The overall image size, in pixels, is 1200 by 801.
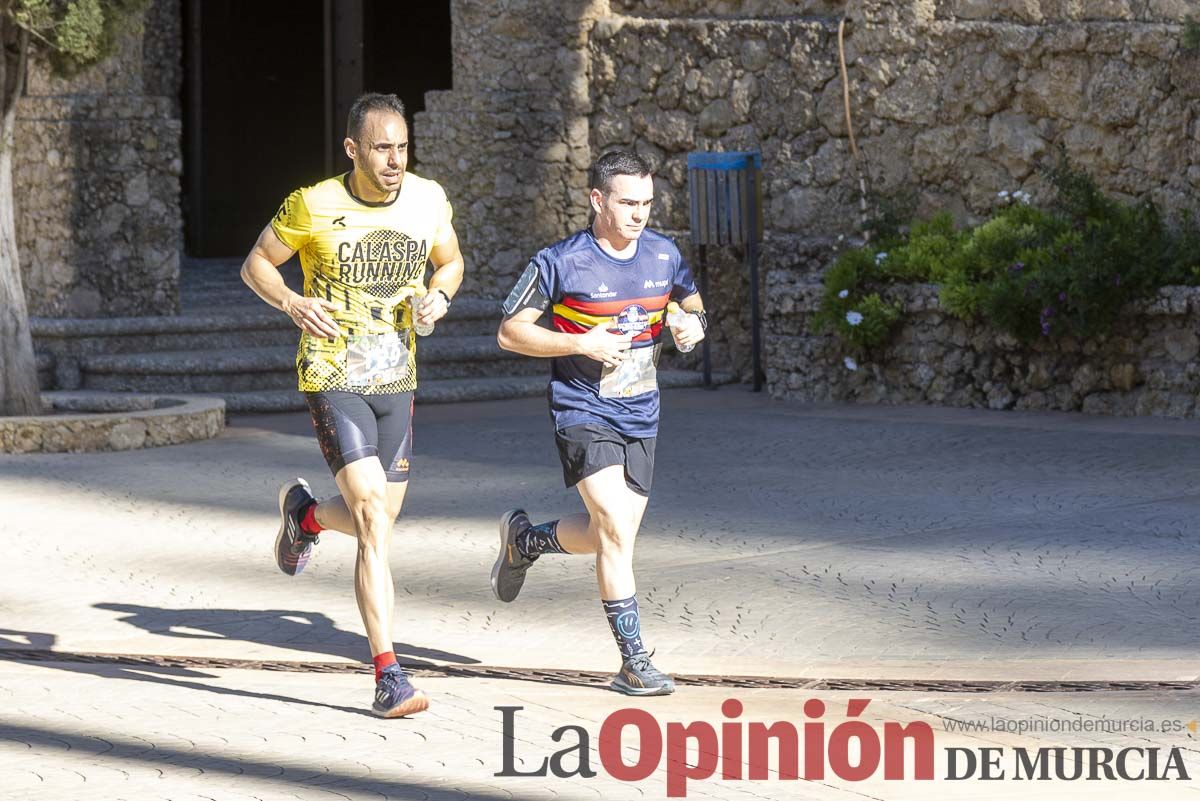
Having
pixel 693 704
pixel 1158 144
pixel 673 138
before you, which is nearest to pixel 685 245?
pixel 673 138

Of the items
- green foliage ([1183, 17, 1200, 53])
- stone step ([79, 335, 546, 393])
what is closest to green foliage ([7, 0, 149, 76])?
stone step ([79, 335, 546, 393])

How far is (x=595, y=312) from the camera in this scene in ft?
20.0

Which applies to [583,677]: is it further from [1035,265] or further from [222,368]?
[222,368]

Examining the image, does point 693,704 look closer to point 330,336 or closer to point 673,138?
point 330,336

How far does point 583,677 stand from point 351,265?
1507mm

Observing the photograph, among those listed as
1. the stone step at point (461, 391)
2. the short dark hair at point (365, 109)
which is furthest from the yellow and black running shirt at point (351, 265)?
the stone step at point (461, 391)

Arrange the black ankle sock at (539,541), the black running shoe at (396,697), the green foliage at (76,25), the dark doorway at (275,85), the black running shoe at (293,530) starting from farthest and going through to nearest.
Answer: the dark doorway at (275,85) < the green foliage at (76,25) < the black running shoe at (293,530) < the black ankle sock at (539,541) < the black running shoe at (396,697)

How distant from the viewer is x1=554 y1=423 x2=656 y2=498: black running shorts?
6.06 m

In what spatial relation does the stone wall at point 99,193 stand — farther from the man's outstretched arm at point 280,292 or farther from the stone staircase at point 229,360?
the man's outstretched arm at point 280,292

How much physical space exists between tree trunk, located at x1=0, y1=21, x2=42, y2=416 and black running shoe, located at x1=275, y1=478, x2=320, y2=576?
5401mm

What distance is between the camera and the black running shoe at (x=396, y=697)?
5691 mm

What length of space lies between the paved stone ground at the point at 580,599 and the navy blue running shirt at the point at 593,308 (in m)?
0.87

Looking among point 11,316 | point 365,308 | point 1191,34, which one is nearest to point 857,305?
point 1191,34

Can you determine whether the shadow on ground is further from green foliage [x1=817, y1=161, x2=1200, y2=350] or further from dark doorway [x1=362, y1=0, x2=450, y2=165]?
dark doorway [x1=362, y1=0, x2=450, y2=165]
